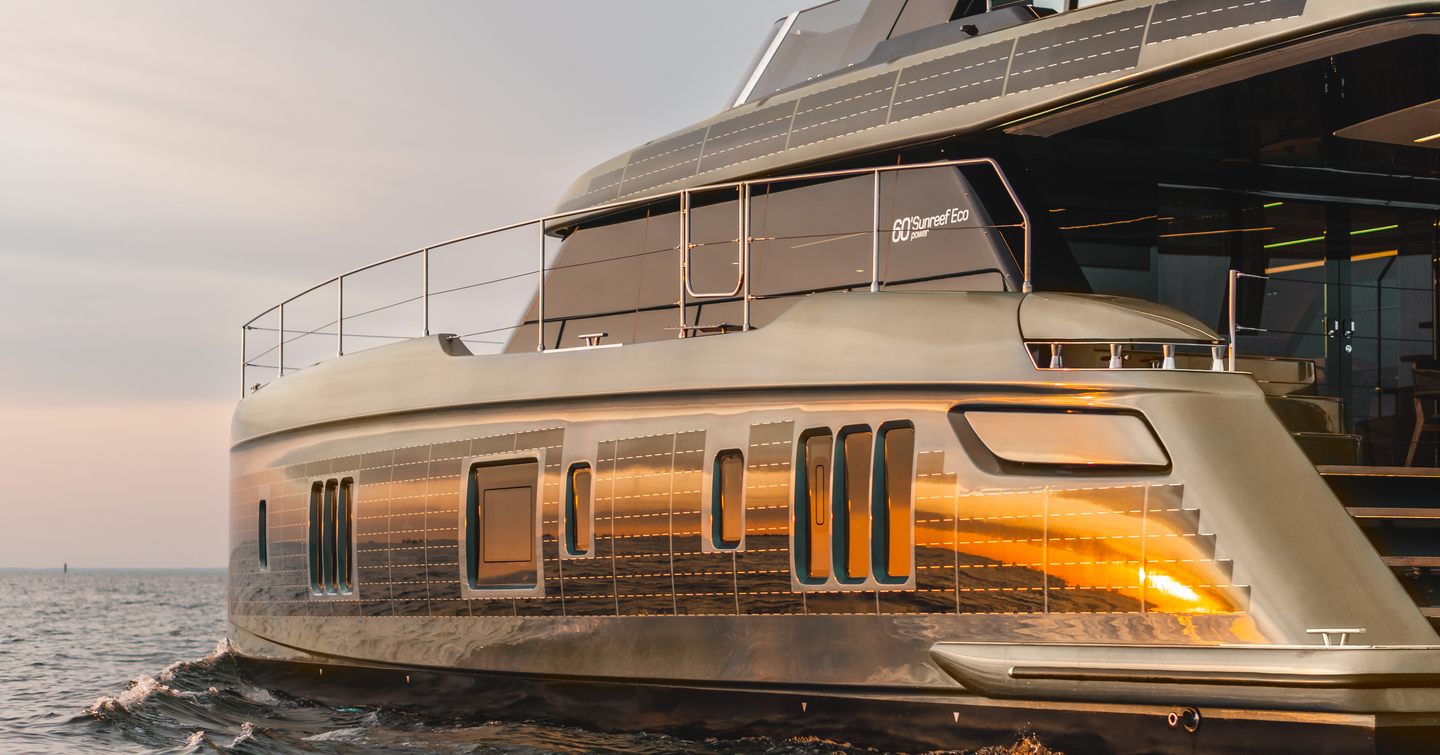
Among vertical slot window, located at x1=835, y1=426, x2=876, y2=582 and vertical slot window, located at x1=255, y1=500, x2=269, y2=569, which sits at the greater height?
vertical slot window, located at x1=835, y1=426, x2=876, y2=582

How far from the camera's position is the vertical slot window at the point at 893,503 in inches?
257

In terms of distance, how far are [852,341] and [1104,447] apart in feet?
4.44

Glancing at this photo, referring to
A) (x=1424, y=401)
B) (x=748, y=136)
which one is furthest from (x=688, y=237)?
(x=1424, y=401)

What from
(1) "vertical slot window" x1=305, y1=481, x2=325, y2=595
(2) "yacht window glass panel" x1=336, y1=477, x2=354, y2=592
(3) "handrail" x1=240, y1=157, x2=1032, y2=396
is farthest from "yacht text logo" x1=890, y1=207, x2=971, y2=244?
(1) "vertical slot window" x1=305, y1=481, x2=325, y2=595

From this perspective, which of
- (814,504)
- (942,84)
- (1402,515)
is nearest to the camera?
(1402,515)

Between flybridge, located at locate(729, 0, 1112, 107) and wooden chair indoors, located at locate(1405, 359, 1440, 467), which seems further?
flybridge, located at locate(729, 0, 1112, 107)

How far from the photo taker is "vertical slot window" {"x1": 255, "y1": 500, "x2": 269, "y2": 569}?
11258 mm

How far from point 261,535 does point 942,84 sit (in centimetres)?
666

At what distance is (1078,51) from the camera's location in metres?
7.07

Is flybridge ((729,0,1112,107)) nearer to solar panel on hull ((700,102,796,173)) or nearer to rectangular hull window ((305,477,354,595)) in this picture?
solar panel on hull ((700,102,796,173))

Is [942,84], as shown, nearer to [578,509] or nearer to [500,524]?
[578,509]

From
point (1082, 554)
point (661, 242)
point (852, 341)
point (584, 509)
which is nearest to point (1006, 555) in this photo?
point (1082, 554)

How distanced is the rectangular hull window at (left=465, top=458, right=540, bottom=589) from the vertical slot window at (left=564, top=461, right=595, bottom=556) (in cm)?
29

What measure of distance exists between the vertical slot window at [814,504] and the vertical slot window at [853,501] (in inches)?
3.5
